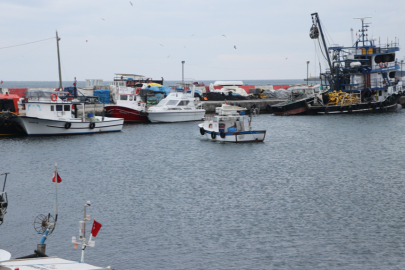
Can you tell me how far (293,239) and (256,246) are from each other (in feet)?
5.30

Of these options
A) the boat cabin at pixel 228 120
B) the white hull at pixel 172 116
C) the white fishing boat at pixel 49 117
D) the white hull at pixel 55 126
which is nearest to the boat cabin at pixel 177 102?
the white hull at pixel 172 116

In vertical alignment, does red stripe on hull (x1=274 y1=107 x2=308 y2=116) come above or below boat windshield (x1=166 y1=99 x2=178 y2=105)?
below

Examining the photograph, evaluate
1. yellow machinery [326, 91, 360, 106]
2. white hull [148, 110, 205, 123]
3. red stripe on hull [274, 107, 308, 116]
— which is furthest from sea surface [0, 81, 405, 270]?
red stripe on hull [274, 107, 308, 116]

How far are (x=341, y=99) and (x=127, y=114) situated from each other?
3046cm

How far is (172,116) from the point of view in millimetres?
57938

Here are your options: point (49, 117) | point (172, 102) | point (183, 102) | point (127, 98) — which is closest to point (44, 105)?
point (49, 117)

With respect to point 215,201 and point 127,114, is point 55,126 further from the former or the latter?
point 215,201

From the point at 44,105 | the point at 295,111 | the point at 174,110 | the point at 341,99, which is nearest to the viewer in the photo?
the point at 44,105

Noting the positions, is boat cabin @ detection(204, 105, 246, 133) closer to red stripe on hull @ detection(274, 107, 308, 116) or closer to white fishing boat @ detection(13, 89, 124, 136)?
white fishing boat @ detection(13, 89, 124, 136)

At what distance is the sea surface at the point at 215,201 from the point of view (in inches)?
627

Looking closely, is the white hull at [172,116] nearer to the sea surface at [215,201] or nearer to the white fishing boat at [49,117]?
the white fishing boat at [49,117]

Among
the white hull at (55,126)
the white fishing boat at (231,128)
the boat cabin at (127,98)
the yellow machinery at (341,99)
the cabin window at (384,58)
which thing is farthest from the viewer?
the cabin window at (384,58)

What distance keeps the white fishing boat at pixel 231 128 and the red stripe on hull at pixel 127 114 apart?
663 inches

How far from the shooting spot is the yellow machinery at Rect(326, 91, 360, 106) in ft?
213
